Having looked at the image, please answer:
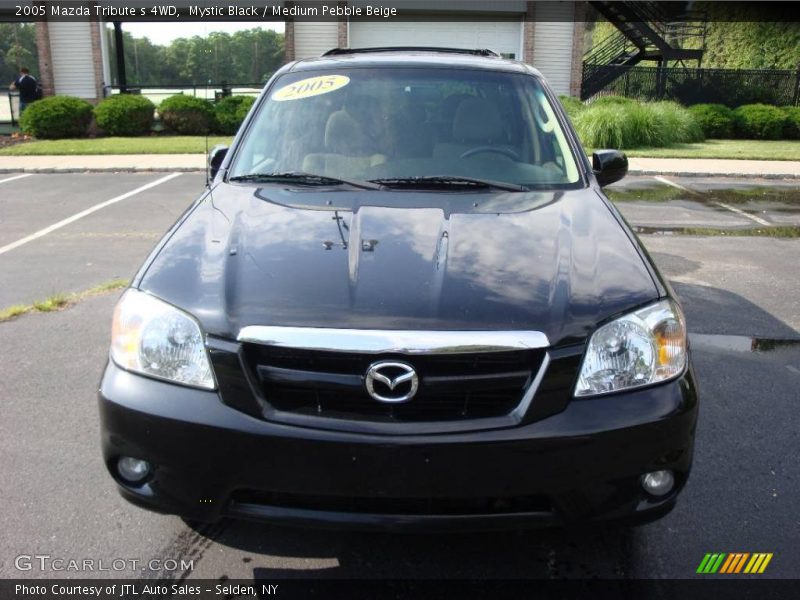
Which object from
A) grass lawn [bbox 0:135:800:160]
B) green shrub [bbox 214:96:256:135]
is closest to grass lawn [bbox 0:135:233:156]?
grass lawn [bbox 0:135:800:160]

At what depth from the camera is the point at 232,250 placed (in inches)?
106

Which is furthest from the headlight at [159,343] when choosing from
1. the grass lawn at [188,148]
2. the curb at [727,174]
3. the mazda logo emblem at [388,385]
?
the grass lawn at [188,148]

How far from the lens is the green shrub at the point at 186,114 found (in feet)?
65.0

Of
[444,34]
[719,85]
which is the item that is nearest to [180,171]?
[444,34]

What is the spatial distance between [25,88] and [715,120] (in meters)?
18.8

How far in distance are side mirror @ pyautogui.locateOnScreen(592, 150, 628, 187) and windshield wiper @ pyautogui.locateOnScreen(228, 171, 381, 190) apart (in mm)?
1316

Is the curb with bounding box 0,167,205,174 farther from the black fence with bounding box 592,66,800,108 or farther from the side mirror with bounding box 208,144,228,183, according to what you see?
the black fence with bounding box 592,66,800,108

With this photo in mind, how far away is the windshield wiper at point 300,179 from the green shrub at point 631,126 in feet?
44.6

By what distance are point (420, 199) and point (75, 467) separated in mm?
1870

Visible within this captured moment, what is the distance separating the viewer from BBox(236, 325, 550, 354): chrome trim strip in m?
2.21

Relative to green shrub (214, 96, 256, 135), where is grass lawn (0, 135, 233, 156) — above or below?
below

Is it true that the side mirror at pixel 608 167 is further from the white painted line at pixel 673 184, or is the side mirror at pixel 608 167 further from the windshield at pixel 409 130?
the white painted line at pixel 673 184

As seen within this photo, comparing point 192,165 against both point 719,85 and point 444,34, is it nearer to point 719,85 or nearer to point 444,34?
point 444,34

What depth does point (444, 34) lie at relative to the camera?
23.8 meters
